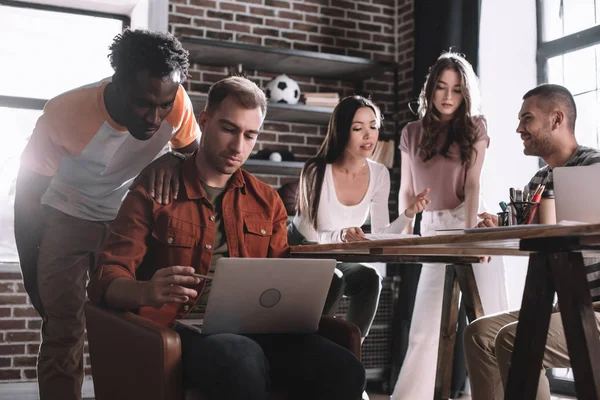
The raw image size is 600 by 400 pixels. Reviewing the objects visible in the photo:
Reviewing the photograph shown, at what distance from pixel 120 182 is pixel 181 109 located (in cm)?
35

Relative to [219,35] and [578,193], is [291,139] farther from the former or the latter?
[578,193]

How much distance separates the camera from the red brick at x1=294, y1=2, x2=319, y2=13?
4.98 metres

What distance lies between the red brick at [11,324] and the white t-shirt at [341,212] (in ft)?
5.81

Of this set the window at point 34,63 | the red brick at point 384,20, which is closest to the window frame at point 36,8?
the window at point 34,63

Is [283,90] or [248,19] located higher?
[248,19]

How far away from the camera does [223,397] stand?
1.66 metres

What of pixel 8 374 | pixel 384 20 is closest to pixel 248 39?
pixel 384 20

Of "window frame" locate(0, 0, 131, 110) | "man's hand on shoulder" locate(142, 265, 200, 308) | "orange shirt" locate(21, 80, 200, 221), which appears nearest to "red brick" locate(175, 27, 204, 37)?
"window frame" locate(0, 0, 131, 110)

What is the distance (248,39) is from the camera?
482 centimetres

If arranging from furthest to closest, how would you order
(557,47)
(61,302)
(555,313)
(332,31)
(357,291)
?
(332,31)
(557,47)
(357,291)
(61,302)
(555,313)

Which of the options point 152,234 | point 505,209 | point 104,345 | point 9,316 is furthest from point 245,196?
point 9,316

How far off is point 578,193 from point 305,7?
357cm

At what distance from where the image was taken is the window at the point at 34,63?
4.35 meters

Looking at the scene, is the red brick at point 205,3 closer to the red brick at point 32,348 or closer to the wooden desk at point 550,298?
the red brick at point 32,348
